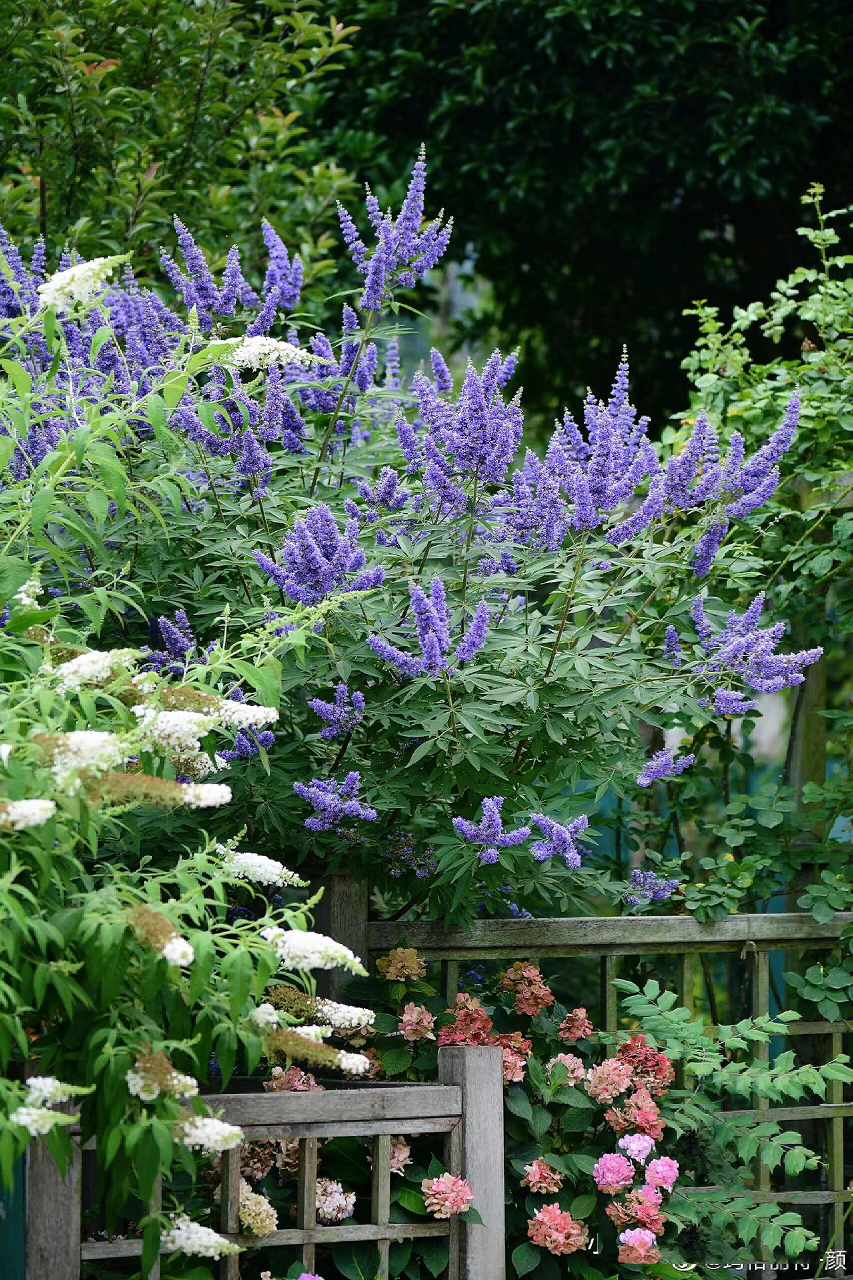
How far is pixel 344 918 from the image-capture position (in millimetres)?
3338

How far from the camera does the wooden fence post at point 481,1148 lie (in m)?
2.80

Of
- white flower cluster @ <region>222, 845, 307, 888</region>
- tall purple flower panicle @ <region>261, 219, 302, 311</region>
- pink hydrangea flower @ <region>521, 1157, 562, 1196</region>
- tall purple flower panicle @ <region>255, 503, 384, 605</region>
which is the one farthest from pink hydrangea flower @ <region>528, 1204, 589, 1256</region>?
tall purple flower panicle @ <region>261, 219, 302, 311</region>

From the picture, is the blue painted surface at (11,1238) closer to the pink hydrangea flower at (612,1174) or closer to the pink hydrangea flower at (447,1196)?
the pink hydrangea flower at (447,1196)

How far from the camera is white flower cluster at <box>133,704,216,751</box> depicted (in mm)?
2082

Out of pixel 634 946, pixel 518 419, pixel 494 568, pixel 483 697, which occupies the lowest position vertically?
pixel 634 946

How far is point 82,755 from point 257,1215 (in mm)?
1089

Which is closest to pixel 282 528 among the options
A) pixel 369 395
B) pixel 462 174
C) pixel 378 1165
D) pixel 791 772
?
pixel 369 395

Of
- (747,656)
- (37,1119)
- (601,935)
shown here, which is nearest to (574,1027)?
(601,935)

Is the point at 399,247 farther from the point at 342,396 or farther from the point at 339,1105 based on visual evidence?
the point at 339,1105

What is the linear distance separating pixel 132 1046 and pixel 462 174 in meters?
6.72

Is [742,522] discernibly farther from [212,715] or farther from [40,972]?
[40,972]

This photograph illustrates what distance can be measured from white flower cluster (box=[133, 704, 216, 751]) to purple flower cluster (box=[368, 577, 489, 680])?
2.04ft

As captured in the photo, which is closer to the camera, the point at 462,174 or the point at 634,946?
the point at 634,946

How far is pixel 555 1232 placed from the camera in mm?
2965
